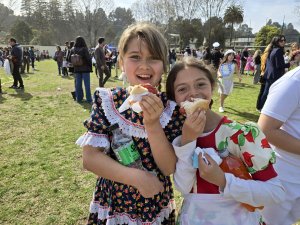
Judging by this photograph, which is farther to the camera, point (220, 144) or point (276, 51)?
point (276, 51)

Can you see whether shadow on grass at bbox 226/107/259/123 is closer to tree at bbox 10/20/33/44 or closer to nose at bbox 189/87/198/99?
nose at bbox 189/87/198/99

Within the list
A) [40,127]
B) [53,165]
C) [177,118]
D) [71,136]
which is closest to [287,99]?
[177,118]

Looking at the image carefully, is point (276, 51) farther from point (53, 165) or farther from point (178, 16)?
point (178, 16)

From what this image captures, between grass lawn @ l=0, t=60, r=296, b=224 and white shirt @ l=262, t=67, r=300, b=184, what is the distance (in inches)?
78.5

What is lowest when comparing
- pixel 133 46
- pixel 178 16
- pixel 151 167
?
pixel 151 167

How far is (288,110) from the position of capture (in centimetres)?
169

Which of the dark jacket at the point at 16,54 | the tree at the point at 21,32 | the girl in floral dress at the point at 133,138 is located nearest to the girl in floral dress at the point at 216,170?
the girl in floral dress at the point at 133,138

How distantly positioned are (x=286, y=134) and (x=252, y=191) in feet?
1.95

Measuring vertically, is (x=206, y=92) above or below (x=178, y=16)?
below

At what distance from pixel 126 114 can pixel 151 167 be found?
1.03ft

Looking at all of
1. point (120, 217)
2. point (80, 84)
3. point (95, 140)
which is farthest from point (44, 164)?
point (80, 84)

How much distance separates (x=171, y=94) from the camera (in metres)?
1.63

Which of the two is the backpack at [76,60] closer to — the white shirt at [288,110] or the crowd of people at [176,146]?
the crowd of people at [176,146]

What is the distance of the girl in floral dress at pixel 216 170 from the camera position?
134 cm
